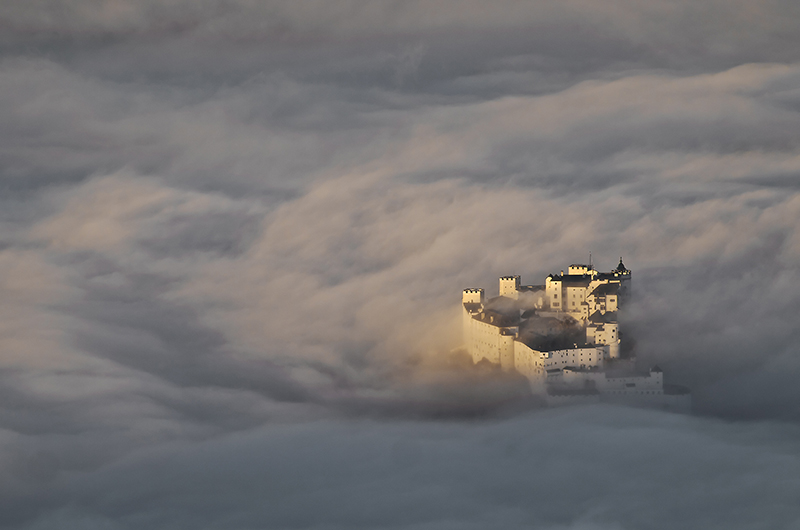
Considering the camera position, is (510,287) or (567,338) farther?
(510,287)

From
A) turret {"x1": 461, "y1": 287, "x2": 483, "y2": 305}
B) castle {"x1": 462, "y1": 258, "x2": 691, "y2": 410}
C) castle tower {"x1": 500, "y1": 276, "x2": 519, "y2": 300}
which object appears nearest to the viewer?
castle {"x1": 462, "y1": 258, "x2": 691, "y2": 410}

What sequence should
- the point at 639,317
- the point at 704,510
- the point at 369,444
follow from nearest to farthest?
the point at 704,510 < the point at 369,444 < the point at 639,317

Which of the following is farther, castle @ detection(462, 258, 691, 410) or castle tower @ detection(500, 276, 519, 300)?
castle tower @ detection(500, 276, 519, 300)

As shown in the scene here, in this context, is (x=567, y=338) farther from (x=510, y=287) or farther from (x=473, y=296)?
(x=473, y=296)

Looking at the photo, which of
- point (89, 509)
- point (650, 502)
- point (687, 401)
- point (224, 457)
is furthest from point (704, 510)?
point (89, 509)

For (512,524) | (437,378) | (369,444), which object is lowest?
(512,524)

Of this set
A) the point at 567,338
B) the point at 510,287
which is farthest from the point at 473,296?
the point at 567,338

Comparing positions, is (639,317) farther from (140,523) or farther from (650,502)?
(140,523)

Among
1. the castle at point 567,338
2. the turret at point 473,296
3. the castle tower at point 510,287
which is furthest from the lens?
the turret at point 473,296
